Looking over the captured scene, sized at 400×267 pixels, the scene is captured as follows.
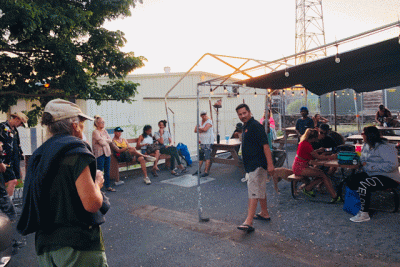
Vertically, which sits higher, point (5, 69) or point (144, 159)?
point (5, 69)

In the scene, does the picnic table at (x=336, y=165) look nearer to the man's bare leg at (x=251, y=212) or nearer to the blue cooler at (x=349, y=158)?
the blue cooler at (x=349, y=158)

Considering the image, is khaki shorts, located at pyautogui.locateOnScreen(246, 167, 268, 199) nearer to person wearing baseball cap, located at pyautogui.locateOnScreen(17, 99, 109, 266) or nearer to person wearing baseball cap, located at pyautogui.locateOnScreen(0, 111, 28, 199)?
person wearing baseball cap, located at pyautogui.locateOnScreen(17, 99, 109, 266)

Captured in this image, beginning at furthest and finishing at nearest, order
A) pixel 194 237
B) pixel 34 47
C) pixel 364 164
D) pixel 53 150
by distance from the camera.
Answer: pixel 34 47, pixel 364 164, pixel 194 237, pixel 53 150

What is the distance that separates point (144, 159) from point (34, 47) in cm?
401

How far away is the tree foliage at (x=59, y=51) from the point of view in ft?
20.5

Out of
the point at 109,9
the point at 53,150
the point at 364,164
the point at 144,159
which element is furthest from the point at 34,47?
the point at 364,164

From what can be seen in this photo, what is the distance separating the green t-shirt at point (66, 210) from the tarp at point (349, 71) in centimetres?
421

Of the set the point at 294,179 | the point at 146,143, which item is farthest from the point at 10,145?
the point at 294,179

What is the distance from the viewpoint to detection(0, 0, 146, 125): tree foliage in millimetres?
6253

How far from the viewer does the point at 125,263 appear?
3.73 metres

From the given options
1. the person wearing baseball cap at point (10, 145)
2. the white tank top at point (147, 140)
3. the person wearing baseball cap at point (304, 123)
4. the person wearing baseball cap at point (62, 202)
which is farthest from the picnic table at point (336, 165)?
the person wearing baseball cap at point (10, 145)

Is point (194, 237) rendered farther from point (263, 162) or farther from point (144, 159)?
point (144, 159)

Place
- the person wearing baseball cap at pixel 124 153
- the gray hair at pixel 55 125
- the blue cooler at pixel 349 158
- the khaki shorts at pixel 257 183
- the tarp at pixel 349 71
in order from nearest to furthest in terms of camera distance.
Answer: the gray hair at pixel 55 125 < the tarp at pixel 349 71 < the khaki shorts at pixel 257 183 < the blue cooler at pixel 349 158 < the person wearing baseball cap at pixel 124 153

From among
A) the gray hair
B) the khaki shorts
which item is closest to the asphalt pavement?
the khaki shorts
